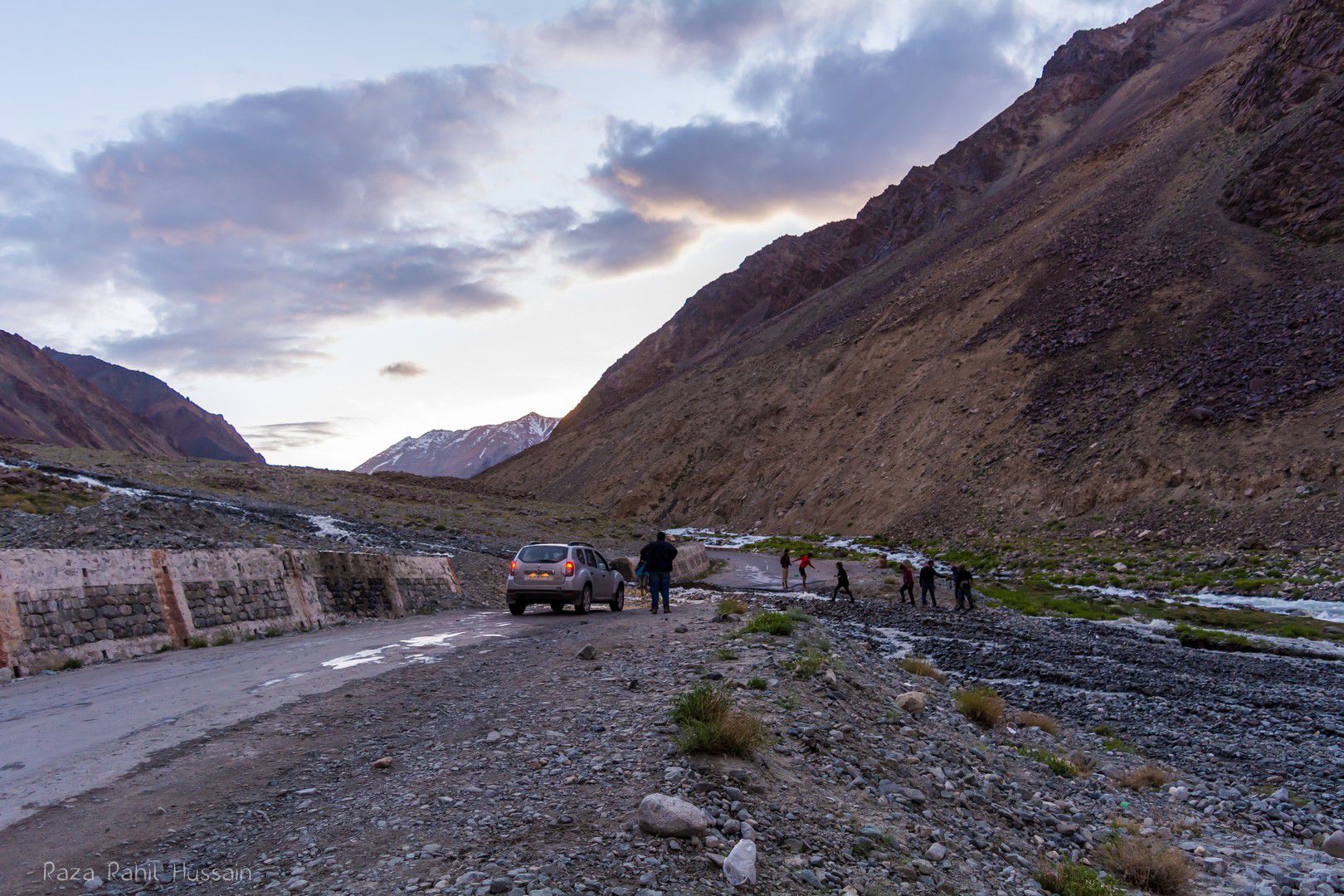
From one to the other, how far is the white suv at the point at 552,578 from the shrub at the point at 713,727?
1264 centimetres

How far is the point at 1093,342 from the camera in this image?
2044 inches

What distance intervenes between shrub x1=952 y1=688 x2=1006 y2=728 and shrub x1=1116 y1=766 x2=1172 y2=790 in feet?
6.24

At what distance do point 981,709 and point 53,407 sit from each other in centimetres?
19776

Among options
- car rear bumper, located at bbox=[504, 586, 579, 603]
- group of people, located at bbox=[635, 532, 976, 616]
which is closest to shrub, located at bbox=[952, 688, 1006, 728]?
group of people, located at bbox=[635, 532, 976, 616]

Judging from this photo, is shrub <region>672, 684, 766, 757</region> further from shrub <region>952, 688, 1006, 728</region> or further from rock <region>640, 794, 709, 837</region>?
shrub <region>952, 688, 1006, 728</region>

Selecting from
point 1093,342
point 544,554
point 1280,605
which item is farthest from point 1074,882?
point 1093,342

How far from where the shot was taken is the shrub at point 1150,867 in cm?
709

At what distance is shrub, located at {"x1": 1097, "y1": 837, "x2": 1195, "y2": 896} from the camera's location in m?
7.09

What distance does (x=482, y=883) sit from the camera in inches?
185

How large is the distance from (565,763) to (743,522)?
65930mm

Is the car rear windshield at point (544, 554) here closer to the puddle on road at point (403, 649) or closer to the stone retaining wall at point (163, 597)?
the puddle on road at point (403, 649)

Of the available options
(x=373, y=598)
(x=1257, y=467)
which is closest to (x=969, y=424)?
(x=1257, y=467)

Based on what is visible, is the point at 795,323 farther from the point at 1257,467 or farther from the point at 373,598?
the point at 373,598

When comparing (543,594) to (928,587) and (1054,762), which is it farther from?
(928,587)
